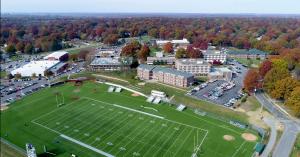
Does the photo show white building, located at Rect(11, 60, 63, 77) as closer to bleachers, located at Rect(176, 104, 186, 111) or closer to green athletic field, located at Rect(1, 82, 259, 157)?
green athletic field, located at Rect(1, 82, 259, 157)

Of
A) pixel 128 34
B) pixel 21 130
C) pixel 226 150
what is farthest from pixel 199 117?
pixel 128 34

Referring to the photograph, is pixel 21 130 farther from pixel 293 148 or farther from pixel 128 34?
pixel 128 34

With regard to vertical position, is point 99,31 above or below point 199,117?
above

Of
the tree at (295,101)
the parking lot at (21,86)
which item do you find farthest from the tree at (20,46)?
the tree at (295,101)

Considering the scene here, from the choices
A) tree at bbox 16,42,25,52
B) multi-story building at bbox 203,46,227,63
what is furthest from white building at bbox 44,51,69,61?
multi-story building at bbox 203,46,227,63

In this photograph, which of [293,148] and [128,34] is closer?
[293,148]

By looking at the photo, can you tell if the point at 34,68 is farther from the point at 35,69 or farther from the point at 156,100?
the point at 156,100

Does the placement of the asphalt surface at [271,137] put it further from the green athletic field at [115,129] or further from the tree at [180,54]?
the tree at [180,54]

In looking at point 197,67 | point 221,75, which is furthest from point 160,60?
point 221,75
